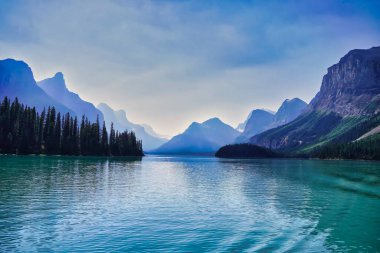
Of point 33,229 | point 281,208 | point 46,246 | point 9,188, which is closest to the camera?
point 46,246

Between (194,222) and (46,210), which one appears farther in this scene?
(46,210)

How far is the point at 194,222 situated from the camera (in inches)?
1435

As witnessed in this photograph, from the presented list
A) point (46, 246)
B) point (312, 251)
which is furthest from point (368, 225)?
point (46, 246)

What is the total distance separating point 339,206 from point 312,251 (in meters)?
26.8

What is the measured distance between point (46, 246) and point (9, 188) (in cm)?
3555

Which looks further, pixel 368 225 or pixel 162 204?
pixel 162 204

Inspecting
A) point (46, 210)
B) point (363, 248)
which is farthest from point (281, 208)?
point (46, 210)

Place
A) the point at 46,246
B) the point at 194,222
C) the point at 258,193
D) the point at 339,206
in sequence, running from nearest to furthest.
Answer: the point at 46,246 < the point at 194,222 < the point at 339,206 < the point at 258,193

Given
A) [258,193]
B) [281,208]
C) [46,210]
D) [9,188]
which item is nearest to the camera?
[46,210]

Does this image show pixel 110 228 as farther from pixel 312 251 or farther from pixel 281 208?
pixel 281 208

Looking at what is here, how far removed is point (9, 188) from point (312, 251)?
5001 centimetres

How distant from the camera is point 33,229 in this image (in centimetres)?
3081

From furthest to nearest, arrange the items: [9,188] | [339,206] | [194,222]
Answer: [9,188] < [339,206] < [194,222]

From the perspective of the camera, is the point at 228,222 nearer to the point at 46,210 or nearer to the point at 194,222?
the point at 194,222
